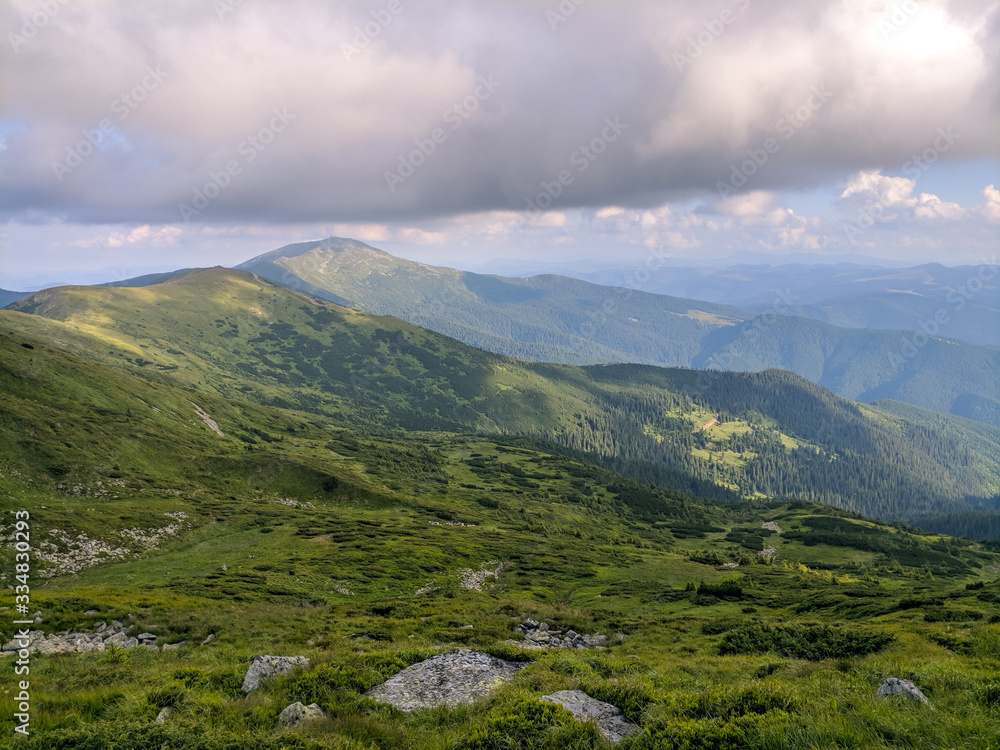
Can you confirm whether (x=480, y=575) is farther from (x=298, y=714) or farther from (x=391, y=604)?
(x=298, y=714)

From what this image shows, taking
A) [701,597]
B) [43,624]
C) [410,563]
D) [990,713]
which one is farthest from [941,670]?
[410,563]

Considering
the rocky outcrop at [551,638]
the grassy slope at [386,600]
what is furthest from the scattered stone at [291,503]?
the rocky outcrop at [551,638]

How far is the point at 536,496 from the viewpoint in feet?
525

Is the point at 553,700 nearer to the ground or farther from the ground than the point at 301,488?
farther from the ground

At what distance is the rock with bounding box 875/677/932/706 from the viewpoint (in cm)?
1280

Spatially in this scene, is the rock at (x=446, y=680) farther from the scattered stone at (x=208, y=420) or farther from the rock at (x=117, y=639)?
the scattered stone at (x=208, y=420)

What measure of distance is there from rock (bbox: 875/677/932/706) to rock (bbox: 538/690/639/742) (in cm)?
676

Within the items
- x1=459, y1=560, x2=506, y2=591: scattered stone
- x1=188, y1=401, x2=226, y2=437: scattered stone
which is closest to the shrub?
x1=459, y1=560, x2=506, y2=591: scattered stone

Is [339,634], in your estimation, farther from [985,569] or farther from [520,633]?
[985,569]

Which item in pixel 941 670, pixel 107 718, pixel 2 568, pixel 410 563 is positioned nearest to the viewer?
pixel 107 718

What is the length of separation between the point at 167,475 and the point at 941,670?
100711 millimetres

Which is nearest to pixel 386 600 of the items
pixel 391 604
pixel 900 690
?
pixel 391 604

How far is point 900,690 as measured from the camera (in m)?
13.0

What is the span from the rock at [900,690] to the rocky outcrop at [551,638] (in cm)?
2161
